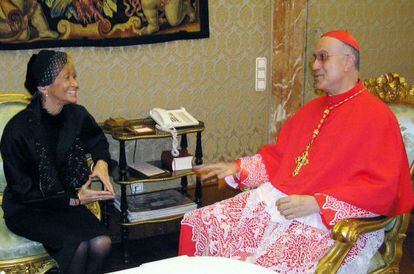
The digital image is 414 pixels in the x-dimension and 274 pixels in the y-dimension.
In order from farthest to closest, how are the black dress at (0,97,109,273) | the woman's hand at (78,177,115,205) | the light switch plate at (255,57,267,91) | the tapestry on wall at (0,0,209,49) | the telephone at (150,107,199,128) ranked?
1. the light switch plate at (255,57,267,91)
2. the telephone at (150,107,199,128)
3. the tapestry on wall at (0,0,209,49)
4. the woman's hand at (78,177,115,205)
5. the black dress at (0,97,109,273)

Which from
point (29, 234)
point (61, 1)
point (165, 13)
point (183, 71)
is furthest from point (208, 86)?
point (29, 234)

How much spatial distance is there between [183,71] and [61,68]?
3.92 feet

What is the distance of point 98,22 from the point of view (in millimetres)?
3732

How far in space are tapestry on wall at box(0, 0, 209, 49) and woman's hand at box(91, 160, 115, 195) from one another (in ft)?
2.96

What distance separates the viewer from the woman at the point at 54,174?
2.87 meters

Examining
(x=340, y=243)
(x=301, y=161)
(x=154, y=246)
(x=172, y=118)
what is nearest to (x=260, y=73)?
(x=172, y=118)

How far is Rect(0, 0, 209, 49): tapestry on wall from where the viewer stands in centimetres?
352

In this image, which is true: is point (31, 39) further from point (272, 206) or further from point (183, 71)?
point (272, 206)

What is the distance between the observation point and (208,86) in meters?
4.21

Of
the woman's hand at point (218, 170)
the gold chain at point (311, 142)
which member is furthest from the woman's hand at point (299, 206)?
the woman's hand at point (218, 170)

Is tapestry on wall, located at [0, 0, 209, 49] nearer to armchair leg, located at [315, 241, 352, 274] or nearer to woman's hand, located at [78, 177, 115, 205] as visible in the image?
woman's hand, located at [78, 177, 115, 205]

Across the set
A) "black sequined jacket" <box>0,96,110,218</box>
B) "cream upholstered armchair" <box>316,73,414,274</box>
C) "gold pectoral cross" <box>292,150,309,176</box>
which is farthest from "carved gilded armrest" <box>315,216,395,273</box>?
"black sequined jacket" <box>0,96,110,218</box>

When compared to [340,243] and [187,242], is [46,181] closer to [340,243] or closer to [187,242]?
[187,242]

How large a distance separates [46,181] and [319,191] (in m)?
1.35
